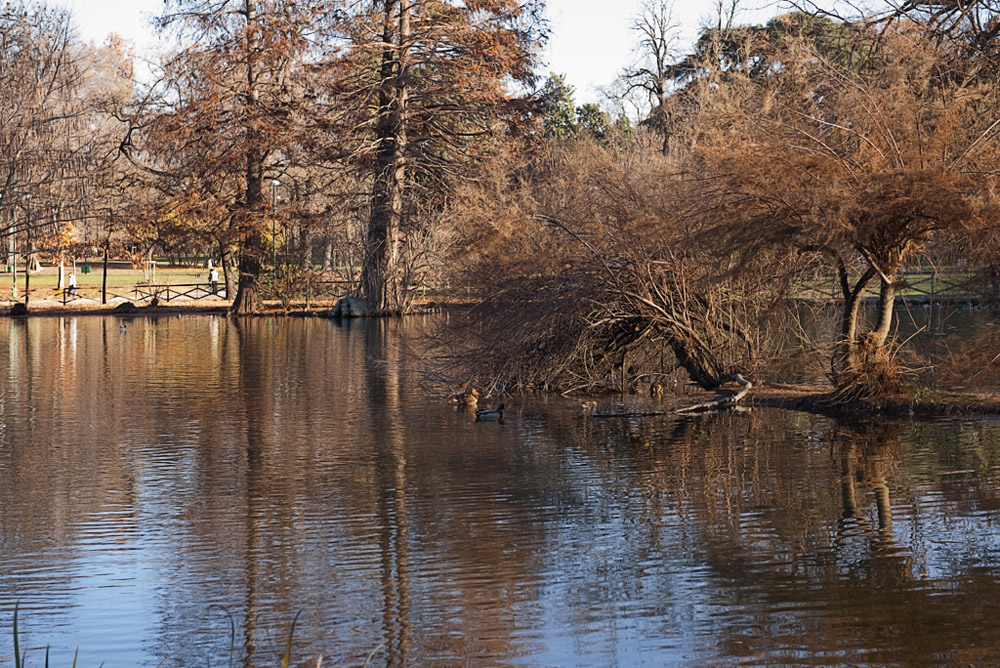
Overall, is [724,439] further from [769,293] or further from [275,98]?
[275,98]

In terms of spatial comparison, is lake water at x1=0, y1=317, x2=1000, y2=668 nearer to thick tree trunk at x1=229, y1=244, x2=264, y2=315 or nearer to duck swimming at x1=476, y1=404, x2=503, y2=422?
duck swimming at x1=476, y1=404, x2=503, y2=422

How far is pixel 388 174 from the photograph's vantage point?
4203 centimetres

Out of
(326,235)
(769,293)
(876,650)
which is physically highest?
(326,235)

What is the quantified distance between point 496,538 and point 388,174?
108ft

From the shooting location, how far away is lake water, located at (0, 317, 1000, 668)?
24.6 ft

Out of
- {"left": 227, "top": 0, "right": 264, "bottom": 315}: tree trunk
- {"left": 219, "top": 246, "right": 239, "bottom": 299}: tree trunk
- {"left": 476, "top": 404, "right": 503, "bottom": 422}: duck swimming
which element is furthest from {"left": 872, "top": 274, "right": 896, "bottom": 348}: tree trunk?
{"left": 219, "top": 246, "right": 239, "bottom": 299}: tree trunk

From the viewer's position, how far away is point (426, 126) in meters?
42.5

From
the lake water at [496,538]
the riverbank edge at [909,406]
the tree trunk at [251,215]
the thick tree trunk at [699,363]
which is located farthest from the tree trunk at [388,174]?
the riverbank edge at [909,406]

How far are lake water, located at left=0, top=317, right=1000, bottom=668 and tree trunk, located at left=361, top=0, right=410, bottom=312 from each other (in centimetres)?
2407

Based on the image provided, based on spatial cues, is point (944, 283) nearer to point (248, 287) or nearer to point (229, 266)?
point (248, 287)

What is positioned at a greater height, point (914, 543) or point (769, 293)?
point (769, 293)

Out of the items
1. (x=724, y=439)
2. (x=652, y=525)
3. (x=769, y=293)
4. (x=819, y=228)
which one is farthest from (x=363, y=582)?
(x=769, y=293)

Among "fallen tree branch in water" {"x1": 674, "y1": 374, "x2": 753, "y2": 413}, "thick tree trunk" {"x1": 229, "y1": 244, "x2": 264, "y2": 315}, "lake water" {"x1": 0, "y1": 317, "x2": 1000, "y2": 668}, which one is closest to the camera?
"lake water" {"x1": 0, "y1": 317, "x2": 1000, "y2": 668}

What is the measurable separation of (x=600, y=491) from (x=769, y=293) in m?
7.83
